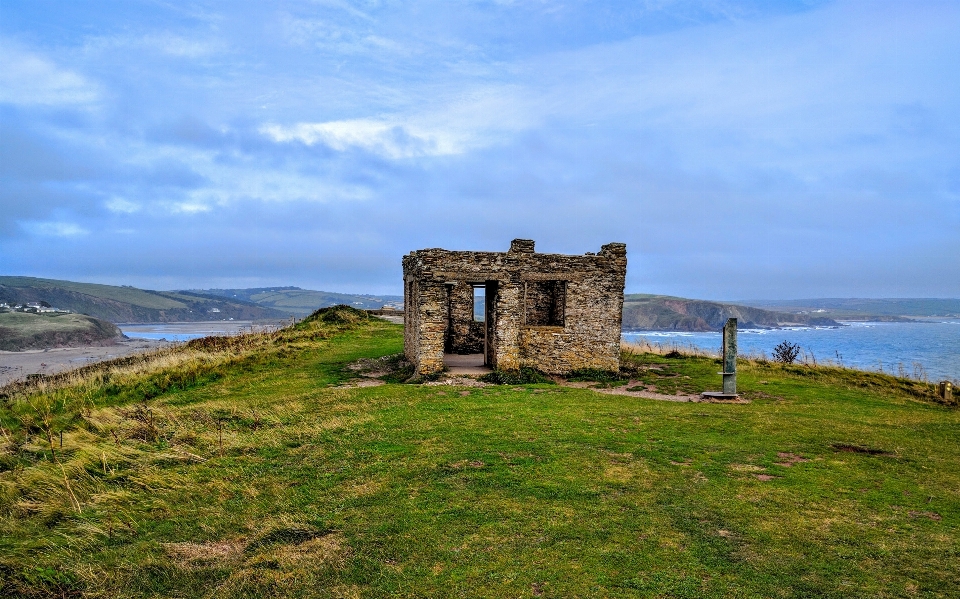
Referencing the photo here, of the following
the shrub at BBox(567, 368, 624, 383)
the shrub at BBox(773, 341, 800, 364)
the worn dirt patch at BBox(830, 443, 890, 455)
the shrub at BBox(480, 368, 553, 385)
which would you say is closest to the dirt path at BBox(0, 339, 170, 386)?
the shrub at BBox(480, 368, 553, 385)

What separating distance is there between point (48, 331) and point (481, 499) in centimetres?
5946

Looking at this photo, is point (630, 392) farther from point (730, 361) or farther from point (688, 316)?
point (688, 316)

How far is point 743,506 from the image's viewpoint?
825 cm

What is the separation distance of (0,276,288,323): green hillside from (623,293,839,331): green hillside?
79.9 m

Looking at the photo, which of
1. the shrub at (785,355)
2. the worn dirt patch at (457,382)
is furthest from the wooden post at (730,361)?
the shrub at (785,355)

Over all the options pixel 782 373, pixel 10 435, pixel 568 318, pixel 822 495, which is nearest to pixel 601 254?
pixel 568 318

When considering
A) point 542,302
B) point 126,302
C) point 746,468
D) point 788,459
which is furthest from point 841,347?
point 126,302

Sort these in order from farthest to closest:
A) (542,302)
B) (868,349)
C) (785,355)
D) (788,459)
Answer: (868,349) < (785,355) < (542,302) < (788,459)

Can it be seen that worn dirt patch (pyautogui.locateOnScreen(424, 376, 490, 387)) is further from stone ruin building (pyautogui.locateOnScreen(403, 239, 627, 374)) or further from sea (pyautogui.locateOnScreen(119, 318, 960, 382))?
sea (pyautogui.locateOnScreen(119, 318, 960, 382))

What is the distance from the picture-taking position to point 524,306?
1995cm

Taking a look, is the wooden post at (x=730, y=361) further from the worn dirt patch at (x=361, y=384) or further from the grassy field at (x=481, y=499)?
the worn dirt patch at (x=361, y=384)

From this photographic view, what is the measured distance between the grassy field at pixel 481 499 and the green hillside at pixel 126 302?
349 ft

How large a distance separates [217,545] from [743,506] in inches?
289

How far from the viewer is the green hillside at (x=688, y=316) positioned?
12312cm
